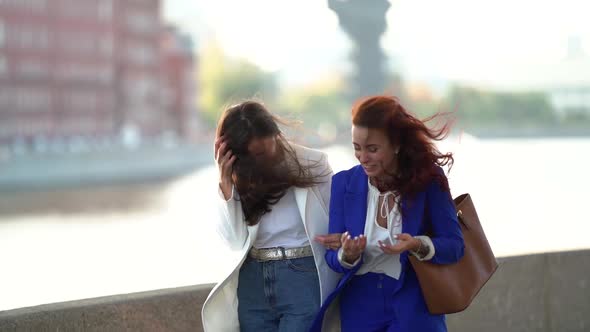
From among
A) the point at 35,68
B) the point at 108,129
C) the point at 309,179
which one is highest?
the point at 309,179

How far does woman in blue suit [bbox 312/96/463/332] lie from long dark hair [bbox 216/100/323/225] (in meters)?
0.17

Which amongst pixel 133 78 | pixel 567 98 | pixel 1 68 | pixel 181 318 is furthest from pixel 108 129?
pixel 181 318

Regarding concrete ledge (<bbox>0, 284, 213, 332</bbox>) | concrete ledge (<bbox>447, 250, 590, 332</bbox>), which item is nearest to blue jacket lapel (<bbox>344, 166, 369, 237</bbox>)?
concrete ledge (<bbox>0, 284, 213, 332</bbox>)

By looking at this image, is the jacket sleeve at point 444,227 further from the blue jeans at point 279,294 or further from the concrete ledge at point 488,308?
the concrete ledge at point 488,308

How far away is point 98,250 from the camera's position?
51.7 metres

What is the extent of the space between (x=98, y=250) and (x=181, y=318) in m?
50.3

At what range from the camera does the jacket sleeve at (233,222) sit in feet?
7.66

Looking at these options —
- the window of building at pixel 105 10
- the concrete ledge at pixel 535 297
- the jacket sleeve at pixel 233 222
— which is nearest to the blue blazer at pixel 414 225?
the jacket sleeve at pixel 233 222

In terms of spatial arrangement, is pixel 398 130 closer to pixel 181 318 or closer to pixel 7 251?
pixel 181 318

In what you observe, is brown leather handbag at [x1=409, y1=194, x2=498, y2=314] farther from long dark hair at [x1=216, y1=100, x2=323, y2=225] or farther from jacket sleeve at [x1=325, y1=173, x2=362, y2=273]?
long dark hair at [x1=216, y1=100, x2=323, y2=225]

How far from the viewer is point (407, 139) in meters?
2.14

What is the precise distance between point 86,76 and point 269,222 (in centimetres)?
4933

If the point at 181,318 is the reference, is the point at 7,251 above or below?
below

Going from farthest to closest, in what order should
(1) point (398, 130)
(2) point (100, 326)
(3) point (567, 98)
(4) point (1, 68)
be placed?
(4) point (1, 68) → (3) point (567, 98) → (2) point (100, 326) → (1) point (398, 130)
